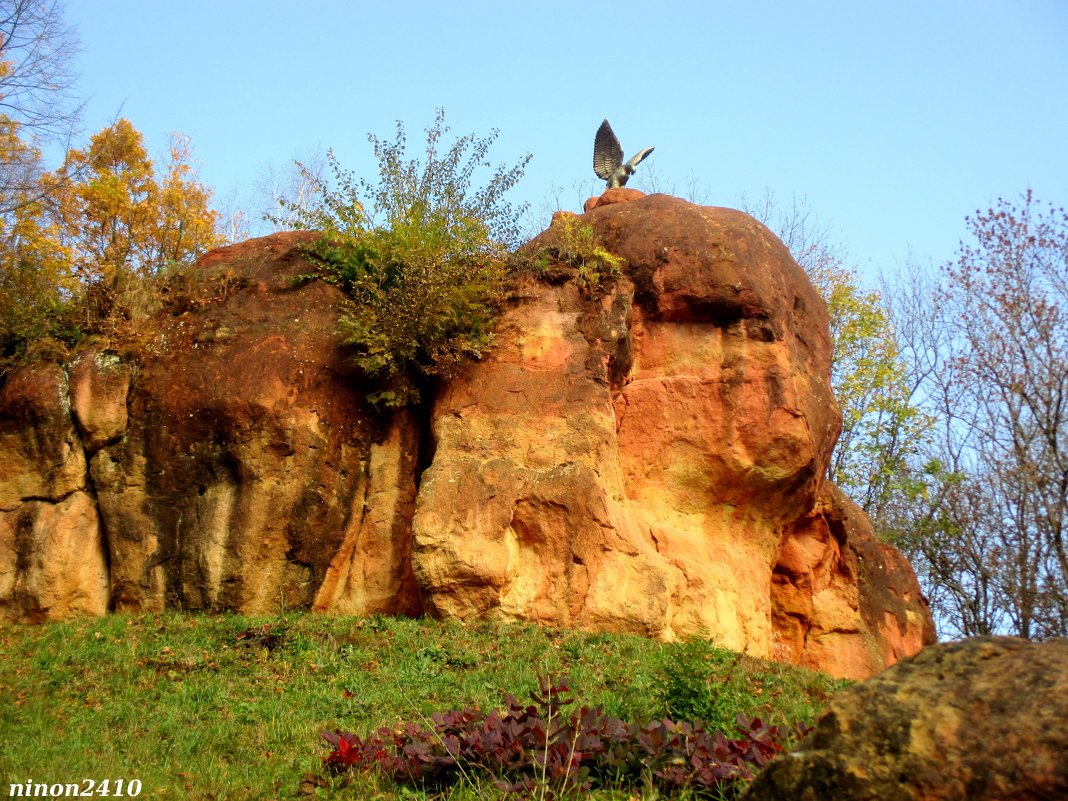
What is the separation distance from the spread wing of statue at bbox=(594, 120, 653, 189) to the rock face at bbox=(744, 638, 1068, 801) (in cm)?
1329

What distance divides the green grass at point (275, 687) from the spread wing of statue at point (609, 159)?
871 cm

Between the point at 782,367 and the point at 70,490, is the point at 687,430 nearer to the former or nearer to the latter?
the point at 782,367

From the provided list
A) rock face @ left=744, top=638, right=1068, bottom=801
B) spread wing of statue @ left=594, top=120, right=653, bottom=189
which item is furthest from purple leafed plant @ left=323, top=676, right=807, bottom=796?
spread wing of statue @ left=594, top=120, right=653, bottom=189

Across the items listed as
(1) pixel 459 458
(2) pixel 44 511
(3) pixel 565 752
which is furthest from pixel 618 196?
(3) pixel 565 752

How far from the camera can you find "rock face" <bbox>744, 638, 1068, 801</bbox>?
12.0ft

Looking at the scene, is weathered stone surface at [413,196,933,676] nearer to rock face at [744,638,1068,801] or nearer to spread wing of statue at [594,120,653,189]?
spread wing of statue at [594,120,653,189]

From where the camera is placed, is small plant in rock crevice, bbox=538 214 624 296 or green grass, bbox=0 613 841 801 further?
small plant in rock crevice, bbox=538 214 624 296

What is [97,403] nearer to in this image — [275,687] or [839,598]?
[275,687]

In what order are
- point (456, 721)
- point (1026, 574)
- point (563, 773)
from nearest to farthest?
point (563, 773) → point (456, 721) → point (1026, 574)

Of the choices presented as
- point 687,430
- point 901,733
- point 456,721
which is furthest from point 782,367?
point 901,733

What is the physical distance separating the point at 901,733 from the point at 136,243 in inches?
513

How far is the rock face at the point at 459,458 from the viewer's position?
11.4m

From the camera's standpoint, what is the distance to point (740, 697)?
28.5 ft

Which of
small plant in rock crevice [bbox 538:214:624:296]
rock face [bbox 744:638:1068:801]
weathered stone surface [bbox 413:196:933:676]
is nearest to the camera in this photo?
rock face [bbox 744:638:1068:801]
